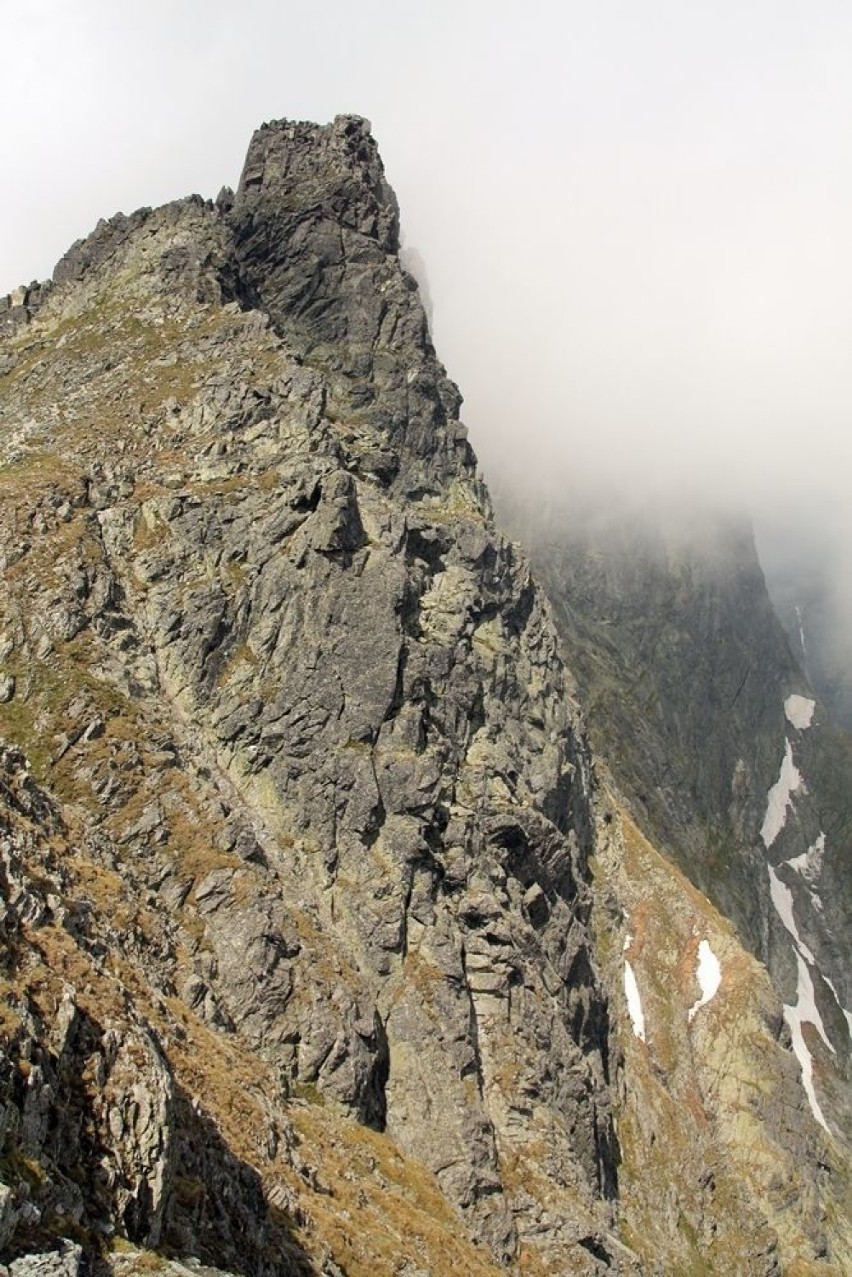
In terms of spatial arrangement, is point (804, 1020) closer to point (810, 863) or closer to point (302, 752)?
point (810, 863)

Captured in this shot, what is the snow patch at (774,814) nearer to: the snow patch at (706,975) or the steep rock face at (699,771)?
the steep rock face at (699,771)

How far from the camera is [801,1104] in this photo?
75.3m

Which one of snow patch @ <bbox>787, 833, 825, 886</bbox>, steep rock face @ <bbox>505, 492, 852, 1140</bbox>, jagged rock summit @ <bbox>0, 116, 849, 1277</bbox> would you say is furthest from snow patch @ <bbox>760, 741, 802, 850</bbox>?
jagged rock summit @ <bbox>0, 116, 849, 1277</bbox>

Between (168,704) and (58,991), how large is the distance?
30.8 meters

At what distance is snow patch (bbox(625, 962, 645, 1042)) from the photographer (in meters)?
75.5

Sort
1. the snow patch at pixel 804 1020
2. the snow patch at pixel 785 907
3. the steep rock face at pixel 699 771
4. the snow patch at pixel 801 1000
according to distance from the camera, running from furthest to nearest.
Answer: the snow patch at pixel 785 907 < the steep rock face at pixel 699 771 < the snow patch at pixel 801 1000 < the snow patch at pixel 804 1020

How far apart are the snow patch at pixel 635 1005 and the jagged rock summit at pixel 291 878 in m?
2.40

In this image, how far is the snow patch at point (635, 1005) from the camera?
75.5 meters

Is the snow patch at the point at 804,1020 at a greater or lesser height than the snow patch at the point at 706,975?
lesser

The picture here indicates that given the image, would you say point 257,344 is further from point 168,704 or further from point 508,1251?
point 508,1251

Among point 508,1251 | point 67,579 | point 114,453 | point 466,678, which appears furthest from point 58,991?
point 114,453

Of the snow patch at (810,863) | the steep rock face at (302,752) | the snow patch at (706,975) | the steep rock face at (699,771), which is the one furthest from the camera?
the snow patch at (810,863)

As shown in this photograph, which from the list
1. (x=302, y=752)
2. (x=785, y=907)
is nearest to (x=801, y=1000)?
(x=785, y=907)

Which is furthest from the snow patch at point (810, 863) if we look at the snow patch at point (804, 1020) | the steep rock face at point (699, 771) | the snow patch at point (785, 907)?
the snow patch at point (804, 1020)
